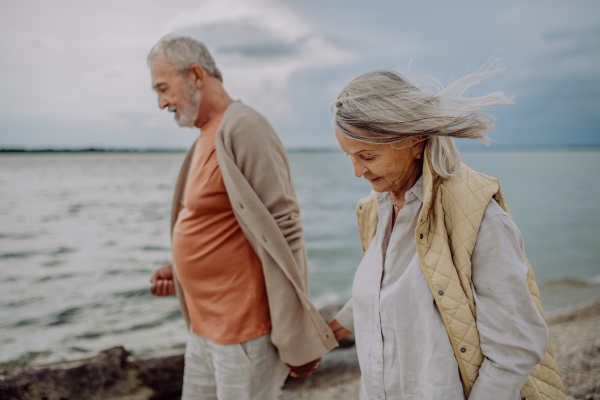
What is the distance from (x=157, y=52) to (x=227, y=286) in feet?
5.65

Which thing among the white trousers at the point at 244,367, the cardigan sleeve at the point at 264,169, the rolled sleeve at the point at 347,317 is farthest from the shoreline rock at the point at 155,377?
the cardigan sleeve at the point at 264,169

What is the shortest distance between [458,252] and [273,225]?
44.1 inches

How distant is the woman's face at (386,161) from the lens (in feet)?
4.46

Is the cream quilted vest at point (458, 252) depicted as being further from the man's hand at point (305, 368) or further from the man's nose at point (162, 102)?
the man's nose at point (162, 102)

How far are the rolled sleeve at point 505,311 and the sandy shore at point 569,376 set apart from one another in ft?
9.79

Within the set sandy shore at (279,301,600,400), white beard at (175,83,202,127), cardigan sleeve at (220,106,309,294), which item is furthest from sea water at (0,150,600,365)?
sandy shore at (279,301,600,400)

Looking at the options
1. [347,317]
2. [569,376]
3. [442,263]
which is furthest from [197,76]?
[569,376]

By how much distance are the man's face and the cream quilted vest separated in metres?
1.85

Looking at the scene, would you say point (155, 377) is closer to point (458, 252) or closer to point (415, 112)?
point (458, 252)

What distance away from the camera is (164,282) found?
9.08 feet

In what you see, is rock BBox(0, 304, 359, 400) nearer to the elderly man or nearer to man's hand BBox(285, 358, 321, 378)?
the elderly man

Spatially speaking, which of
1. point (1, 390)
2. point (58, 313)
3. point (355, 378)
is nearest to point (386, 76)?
point (355, 378)

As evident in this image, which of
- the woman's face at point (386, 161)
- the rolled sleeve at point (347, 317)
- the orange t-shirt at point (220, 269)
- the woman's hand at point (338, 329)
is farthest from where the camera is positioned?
the orange t-shirt at point (220, 269)

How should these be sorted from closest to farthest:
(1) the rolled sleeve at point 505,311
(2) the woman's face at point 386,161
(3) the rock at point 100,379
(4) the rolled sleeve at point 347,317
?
(1) the rolled sleeve at point 505,311, (2) the woman's face at point 386,161, (4) the rolled sleeve at point 347,317, (3) the rock at point 100,379
